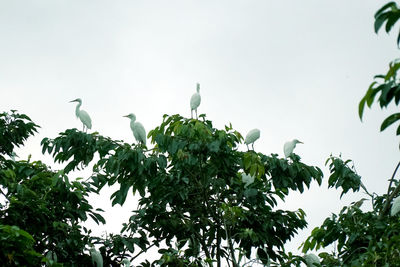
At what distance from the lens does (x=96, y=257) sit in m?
5.74

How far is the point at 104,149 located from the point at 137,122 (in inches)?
86.8

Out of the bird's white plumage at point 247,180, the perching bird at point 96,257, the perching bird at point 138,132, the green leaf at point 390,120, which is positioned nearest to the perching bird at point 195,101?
the perching bird at point 138,132

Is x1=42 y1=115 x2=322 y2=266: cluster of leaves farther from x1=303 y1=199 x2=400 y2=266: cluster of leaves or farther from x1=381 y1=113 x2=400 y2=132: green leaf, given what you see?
x1=381 y1=113 x2=400 y2=132: green leaf

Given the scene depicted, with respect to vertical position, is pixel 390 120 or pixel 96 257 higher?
pixel 96 257

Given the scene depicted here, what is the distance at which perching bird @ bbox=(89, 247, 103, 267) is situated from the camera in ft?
18.6

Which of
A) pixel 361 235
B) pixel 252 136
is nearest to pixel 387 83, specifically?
pixel 361 235

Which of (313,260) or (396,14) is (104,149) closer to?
(313,260)

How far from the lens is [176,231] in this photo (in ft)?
19.9

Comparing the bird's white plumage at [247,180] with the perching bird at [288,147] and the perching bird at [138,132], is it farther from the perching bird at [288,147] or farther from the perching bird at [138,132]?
the perching bird at [138,132]

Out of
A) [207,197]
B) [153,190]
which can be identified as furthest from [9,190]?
[207,197]

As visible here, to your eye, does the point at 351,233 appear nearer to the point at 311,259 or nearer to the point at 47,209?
the point at 311,259

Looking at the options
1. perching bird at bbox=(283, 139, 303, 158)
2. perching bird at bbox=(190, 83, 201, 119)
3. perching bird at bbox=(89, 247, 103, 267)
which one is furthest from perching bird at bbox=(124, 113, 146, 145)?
perching bird at bbox=(89, 247, 103, 267)

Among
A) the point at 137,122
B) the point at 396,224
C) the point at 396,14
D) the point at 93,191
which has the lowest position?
the point at 396,14

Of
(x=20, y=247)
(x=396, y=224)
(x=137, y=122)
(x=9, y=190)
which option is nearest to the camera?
(x=20, y=247)
